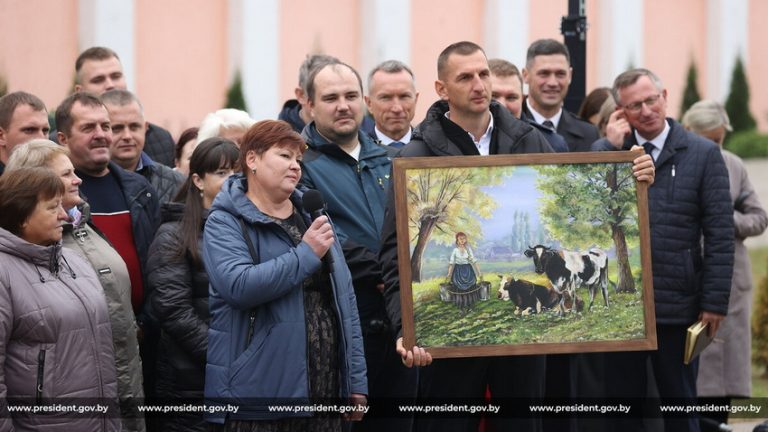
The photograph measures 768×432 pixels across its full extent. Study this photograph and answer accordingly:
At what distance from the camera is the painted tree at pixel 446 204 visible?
19.2 feet

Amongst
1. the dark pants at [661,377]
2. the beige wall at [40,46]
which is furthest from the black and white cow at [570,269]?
the beige wall at [40,46]

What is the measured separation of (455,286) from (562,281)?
535 millimetres

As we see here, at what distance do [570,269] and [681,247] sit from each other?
6.00ft

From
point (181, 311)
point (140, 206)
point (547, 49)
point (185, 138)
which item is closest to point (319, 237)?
point (181, 311)

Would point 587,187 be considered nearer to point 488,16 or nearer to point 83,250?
point 83,250

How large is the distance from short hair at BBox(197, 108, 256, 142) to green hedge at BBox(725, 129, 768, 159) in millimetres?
16594

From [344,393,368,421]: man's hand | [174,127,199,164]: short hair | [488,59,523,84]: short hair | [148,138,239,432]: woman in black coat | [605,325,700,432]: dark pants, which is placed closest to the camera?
[344,393,368,421]: man's hand

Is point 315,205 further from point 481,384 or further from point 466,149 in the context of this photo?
point 481,384

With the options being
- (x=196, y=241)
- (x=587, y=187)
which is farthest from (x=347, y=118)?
(x=587, y=187)

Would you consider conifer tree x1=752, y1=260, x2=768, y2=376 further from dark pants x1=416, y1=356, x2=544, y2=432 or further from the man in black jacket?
dark pants x1=416, y1=356, x2=544, y2=432

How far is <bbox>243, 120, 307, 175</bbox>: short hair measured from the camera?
19.3 ft

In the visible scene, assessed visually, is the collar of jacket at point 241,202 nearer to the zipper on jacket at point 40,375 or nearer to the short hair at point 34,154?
the short hair at point 34,154

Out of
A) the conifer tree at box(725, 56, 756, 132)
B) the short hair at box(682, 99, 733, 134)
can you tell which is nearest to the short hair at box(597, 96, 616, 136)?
the short hair at box(682, 99, 733, 134)

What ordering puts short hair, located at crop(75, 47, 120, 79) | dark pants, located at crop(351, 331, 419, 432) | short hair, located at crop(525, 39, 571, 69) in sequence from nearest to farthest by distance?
dark pants, located at crop(351, 331, 419, 432) → short hair, located at crop(75, 47, 120, 79) → short hair, located at crop(525, 39, 571, 69)
